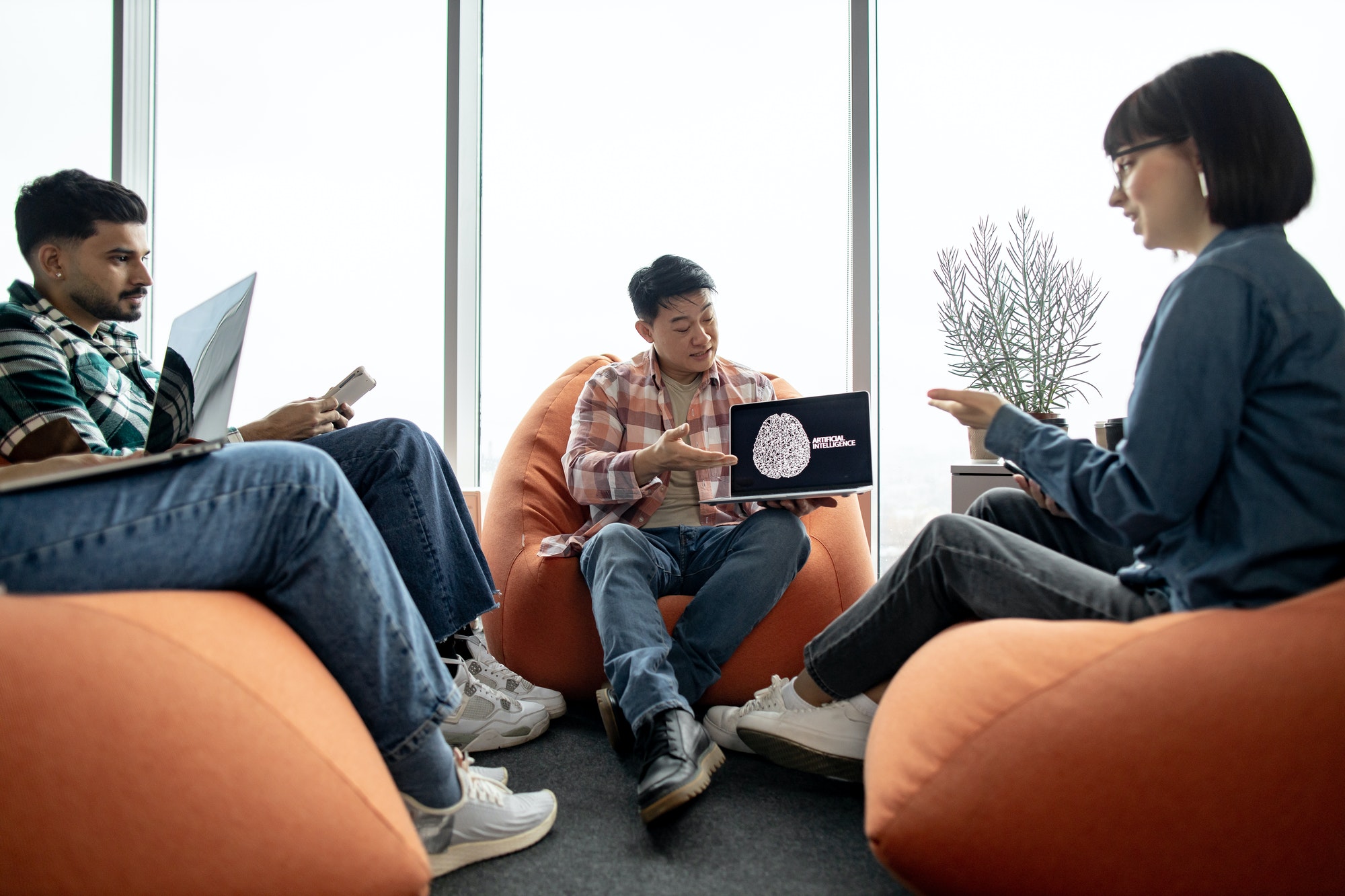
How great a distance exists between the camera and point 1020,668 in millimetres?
862

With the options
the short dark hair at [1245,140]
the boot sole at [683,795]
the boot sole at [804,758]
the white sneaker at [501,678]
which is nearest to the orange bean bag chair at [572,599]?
the white sneaker at [501,678]

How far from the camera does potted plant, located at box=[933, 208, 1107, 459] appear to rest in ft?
6.88

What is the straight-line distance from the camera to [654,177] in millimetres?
3010

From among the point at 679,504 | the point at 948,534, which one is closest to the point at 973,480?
the point at 679,504

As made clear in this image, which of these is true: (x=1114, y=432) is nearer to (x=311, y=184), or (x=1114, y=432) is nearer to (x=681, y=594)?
(x=681, y=594)

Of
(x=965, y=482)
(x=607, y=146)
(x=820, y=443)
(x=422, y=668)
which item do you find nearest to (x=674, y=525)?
(x=820, y=443)

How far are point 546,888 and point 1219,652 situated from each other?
0.90 meters

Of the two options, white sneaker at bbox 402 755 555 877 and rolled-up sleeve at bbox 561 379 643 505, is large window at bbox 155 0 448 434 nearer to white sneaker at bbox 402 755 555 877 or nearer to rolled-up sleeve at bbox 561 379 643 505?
rolled-up sleeve at bbox 561 379 643 505

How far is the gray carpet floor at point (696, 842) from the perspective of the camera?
1039 millimetres

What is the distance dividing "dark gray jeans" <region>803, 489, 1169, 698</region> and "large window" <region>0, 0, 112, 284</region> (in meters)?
3.15

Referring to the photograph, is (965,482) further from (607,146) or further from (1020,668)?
(607,146)

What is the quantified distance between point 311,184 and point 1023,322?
280 centimetres

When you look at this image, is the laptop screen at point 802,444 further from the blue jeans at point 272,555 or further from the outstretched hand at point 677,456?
the blue jeans at point 272,555

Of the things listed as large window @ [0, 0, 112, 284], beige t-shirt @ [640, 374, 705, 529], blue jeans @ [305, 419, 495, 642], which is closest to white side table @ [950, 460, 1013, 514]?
beige t-shirt @ [640, 374, 705, 529]
